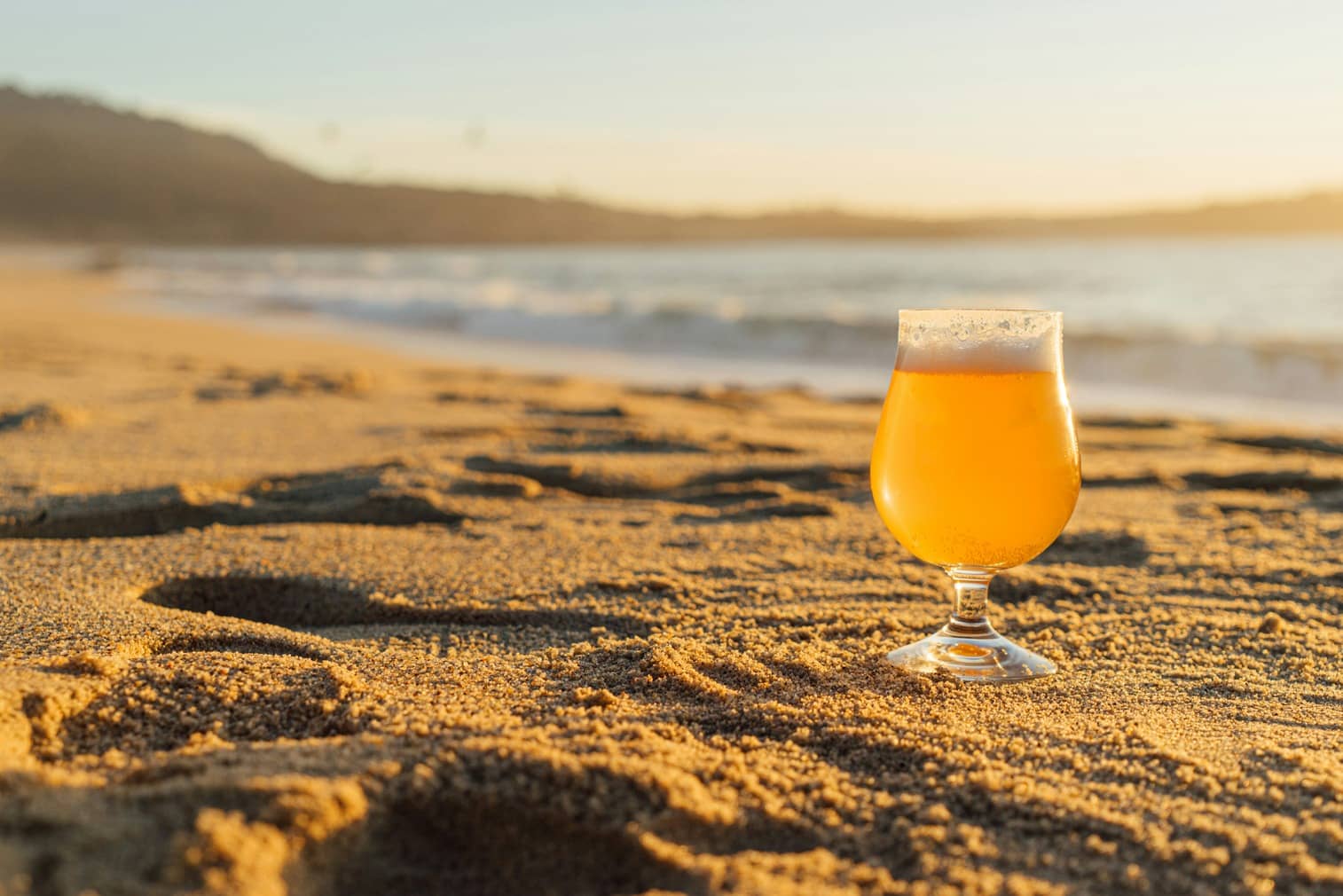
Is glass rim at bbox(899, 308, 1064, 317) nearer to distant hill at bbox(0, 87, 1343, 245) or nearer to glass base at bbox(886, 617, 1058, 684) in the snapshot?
glass base at bbox(886, 617, 1058, 684)

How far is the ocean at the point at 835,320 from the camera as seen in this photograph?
8242 millimetres

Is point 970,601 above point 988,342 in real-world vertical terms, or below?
below

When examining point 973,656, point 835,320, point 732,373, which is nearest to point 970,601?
point 973,656

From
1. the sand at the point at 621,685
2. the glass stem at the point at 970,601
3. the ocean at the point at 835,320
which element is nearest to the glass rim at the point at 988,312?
the glass stem at the point at 970,601

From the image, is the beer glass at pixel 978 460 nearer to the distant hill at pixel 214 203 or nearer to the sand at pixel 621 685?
the sand at pixel 621 685

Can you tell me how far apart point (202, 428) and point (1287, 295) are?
21263mm

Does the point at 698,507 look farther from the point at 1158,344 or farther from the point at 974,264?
the point at 974,264

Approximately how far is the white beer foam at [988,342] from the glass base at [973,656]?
45 cm

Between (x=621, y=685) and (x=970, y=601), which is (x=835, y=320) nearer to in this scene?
(x=970, y=601)

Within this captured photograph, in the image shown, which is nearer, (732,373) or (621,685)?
(621,685)

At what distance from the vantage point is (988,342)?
1907 mm

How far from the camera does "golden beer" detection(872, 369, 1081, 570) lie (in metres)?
1.86

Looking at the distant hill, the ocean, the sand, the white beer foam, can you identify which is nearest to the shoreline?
the ocean

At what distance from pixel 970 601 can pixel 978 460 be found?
276 millimetres
